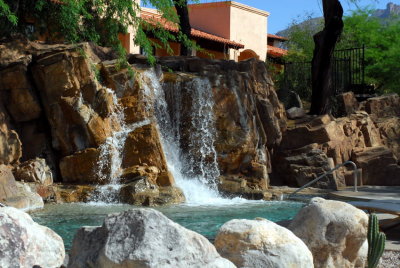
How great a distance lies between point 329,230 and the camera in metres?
6.36

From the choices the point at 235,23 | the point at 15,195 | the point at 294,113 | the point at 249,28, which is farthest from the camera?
the point at 249,28

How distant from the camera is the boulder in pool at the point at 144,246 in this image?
435cm

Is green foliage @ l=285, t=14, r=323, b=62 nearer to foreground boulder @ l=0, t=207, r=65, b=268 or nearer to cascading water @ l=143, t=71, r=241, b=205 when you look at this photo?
cascading water @ l=143, t=71, r=241, b=205

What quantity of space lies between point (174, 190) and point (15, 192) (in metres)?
3.22

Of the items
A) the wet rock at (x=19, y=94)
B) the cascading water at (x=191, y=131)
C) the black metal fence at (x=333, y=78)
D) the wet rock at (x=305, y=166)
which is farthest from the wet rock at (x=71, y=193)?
the black metal fence at (x=333, y=78)

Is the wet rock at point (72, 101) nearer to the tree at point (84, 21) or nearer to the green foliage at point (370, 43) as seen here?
the tree at point (84, 21)

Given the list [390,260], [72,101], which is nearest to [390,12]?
[72,101]

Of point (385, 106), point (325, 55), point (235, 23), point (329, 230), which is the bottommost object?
point (329, 230)

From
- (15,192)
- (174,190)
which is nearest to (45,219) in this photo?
(15,192)

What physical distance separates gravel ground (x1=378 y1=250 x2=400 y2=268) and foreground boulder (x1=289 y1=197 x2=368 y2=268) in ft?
2.41

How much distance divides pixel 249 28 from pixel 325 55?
672 inches

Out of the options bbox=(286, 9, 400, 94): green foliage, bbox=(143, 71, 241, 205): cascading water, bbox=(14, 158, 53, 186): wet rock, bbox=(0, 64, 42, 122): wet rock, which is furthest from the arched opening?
bbox=(14, 158, 53, 186): wet rock

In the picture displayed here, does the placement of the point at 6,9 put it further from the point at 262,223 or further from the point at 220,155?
the point at 262,223

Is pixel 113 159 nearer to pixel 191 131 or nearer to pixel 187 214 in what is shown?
pixel 191 131
